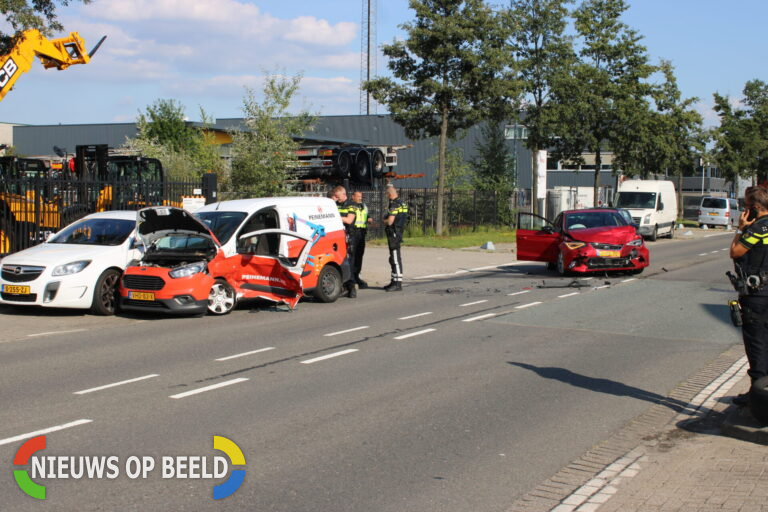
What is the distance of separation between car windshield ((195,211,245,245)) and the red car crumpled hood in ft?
26.2

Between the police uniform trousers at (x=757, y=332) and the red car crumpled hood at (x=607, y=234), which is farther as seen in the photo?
the red car crumpled hood at (x=607, y=234)

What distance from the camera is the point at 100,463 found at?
5.54m

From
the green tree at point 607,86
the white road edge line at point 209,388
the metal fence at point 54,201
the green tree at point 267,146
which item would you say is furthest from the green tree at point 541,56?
the white road edge line at point 209,388

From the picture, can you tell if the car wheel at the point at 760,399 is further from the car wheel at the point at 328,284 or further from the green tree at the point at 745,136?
the green tree at the point at 745,136

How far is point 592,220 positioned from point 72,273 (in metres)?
11.8

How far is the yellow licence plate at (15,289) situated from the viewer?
12.5 meters

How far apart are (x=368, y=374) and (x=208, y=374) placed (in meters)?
1.65

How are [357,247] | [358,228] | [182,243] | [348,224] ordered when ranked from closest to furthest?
[182,243] → [348,224] → [358,228] → [357,247]

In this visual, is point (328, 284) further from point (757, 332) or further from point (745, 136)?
point (745, 136)

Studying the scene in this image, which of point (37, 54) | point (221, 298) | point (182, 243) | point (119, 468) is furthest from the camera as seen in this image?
point (37, 54)

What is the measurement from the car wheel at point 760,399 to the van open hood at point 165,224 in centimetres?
866

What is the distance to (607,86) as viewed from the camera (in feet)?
128

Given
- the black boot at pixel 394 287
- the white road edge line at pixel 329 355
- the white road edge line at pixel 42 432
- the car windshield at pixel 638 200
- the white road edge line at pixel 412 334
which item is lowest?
the white road edge line at pixel 42 432

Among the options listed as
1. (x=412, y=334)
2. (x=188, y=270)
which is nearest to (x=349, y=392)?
(x=412, y=334)
